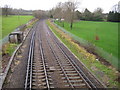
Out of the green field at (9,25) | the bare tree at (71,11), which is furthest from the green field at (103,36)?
the green field at (9,25)

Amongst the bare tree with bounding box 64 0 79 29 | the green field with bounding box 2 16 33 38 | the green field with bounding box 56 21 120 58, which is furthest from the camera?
the bare tree with bounding box 64 0 79 29

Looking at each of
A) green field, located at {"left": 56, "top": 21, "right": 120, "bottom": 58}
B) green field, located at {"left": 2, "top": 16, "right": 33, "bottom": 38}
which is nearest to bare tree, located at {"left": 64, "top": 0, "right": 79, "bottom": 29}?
green field, located at {"left": 56, "top": 21, "right": 120, "bottom": 58}

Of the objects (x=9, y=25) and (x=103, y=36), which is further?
(x=9, y=25)

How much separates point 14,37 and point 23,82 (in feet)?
48.2

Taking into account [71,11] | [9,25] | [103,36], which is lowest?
[103,36]

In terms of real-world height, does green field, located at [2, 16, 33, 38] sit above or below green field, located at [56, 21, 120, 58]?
above

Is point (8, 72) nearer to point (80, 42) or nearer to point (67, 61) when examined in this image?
point (67, 61)

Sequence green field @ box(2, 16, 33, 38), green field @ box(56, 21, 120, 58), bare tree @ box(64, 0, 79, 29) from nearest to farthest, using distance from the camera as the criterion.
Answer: green field @ box(56, 21, 120, 58) → green field @ box(2, 16, 33, 38) → bare tree @ box(64, 0, 79, 29)

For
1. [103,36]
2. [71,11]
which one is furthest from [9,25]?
[103,36]

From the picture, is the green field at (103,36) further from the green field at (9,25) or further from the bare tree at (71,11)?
the green field at (9,25)

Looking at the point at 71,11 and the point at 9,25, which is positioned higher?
the point at 71,11

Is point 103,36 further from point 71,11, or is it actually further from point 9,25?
point 9,25

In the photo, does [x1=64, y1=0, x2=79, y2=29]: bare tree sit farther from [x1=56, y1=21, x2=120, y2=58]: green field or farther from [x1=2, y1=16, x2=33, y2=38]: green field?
[x1=2, y1=16, x2=33, y2=38]: green field

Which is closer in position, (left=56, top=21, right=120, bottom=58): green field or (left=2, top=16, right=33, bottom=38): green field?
(left=56, top=21, right=120, bottom=58): green field
